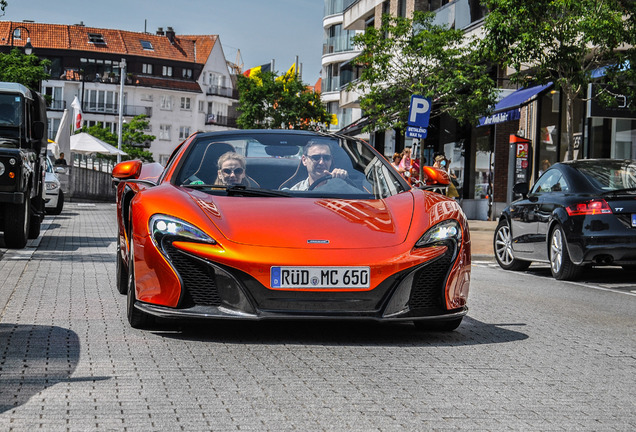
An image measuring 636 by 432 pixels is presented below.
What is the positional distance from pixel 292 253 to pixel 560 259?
7.17m

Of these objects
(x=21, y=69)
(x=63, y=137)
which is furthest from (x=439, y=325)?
(x=21, y=69)

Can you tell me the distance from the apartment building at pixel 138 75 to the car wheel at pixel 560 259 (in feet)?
307

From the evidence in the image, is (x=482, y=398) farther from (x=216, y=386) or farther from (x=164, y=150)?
(x=164, y=150)

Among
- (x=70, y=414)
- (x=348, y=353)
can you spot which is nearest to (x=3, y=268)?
(x=348, y=353)

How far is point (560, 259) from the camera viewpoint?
12.5m

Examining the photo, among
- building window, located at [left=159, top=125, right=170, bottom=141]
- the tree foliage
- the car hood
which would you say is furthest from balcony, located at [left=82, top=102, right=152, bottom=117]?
the car hood

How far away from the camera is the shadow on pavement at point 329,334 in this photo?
20.8 ft

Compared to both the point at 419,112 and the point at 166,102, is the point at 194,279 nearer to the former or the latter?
the point at 419,112

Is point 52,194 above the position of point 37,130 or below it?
below

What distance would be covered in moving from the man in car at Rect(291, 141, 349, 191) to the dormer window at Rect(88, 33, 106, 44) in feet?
348

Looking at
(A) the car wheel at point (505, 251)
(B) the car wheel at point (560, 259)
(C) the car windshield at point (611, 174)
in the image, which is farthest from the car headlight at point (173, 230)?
(A) the car wheel at point (505, 251)

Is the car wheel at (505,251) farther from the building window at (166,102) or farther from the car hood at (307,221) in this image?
the building window at (166,102)

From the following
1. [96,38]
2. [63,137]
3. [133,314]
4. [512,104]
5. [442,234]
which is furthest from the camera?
[96,38]

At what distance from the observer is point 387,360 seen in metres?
5.71
